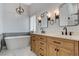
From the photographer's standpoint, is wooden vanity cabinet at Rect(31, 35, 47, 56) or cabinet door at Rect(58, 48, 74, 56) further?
wooden vanity cabinet at Rect(31, 35, 47, 56)

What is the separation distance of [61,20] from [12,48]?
3.16m

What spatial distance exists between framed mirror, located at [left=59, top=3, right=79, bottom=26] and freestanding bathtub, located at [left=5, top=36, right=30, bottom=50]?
295 cm

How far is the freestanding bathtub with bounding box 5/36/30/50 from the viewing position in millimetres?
5586

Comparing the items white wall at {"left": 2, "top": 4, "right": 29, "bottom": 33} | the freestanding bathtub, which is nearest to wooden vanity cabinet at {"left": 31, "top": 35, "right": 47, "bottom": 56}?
the freestanding bathtub

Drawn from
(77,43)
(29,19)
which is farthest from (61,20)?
(29,19)

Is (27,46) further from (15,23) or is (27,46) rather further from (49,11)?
(49,11)

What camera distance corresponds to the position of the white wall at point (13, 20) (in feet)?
21.6

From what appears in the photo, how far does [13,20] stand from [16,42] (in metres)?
1.57

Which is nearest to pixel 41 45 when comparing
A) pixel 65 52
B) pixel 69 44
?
pixel 65 52

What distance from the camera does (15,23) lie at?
677cm

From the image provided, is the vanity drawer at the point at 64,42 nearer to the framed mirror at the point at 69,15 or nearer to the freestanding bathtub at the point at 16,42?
the framed mirror at the point at 69,15

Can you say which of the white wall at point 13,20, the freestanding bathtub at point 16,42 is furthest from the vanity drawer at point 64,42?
the white wall at point 13,20

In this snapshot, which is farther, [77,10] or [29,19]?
[29,19]

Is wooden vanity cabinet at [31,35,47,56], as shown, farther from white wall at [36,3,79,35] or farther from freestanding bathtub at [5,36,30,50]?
freestanding bathtub at [5,36,30,50]
